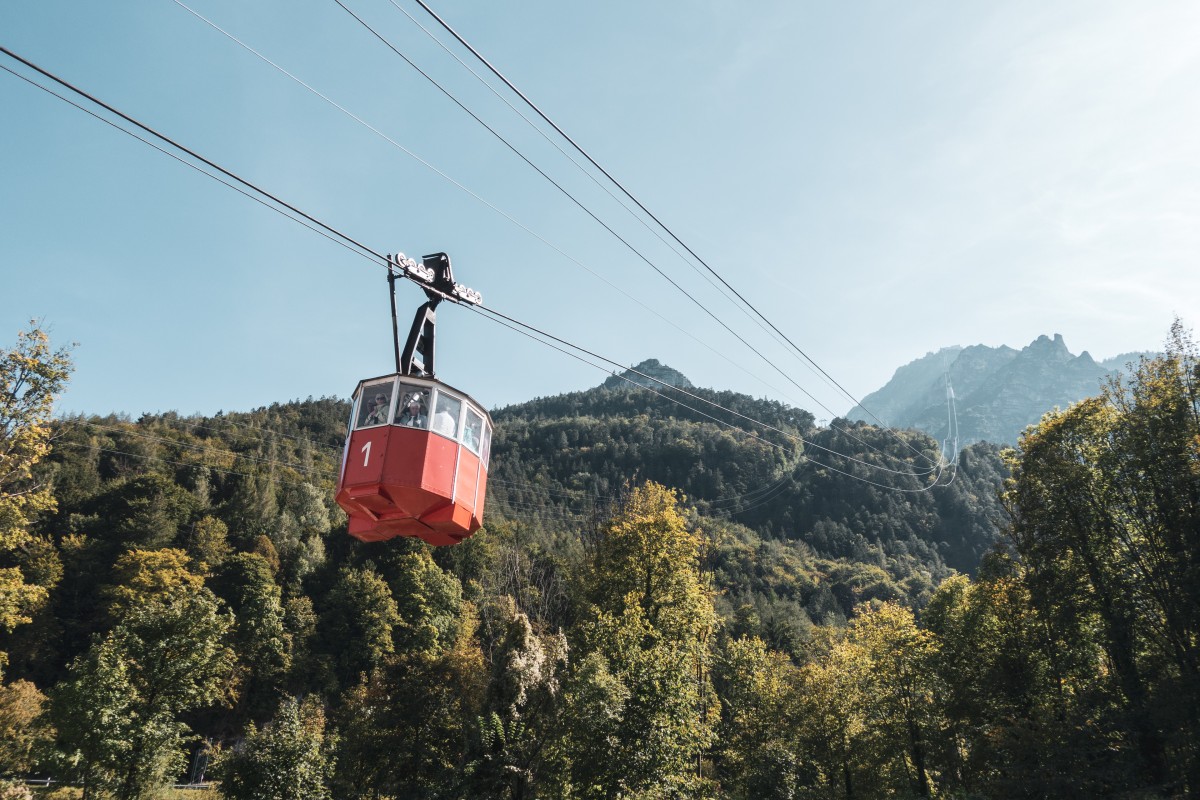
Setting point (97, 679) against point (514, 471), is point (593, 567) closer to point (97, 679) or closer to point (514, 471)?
point (97, 679)

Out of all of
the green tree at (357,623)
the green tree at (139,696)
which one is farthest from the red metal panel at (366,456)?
the green tree at (357,623)

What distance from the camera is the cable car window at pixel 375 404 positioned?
11.7 m

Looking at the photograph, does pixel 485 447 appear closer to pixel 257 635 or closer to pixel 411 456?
pixel 411 456

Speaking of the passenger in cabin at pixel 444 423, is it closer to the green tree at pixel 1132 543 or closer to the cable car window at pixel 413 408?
the cable car window at pixel 413 408

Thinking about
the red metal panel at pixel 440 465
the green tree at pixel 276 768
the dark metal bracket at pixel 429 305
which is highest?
the dark metal bracket at pixel 429 305

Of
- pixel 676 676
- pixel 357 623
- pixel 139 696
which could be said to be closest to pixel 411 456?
pixel 676 676

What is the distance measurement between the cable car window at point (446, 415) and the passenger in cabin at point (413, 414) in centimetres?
19

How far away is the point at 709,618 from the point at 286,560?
55368 mm

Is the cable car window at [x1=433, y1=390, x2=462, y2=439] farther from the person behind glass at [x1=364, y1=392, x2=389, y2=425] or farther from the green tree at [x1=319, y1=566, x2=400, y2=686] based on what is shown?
the green tree at [x1=319, y1=566, x2=400, y2=686]

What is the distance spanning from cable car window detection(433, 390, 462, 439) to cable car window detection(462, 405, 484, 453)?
246 millimetres

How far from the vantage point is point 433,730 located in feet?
110

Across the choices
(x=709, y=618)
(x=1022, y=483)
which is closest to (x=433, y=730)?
(x=709, y=618)

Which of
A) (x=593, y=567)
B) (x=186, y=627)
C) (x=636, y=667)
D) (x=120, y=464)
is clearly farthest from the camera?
(x=120, y=464)

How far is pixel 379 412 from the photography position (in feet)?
38.5
